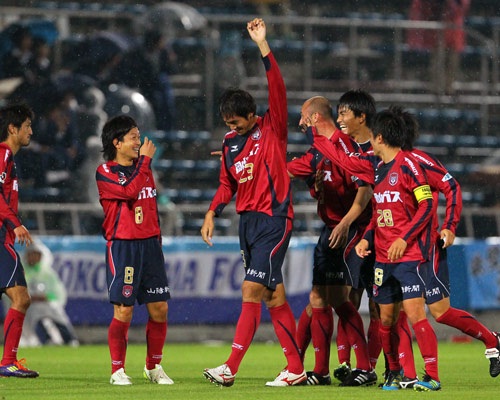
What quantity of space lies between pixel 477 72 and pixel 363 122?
31.0 ft

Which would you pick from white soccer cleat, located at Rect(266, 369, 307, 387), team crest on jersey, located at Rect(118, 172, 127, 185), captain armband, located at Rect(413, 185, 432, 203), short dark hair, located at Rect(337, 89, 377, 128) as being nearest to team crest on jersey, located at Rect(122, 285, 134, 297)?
team crest on jersey, located at Rect(118, 172, 127, 185)

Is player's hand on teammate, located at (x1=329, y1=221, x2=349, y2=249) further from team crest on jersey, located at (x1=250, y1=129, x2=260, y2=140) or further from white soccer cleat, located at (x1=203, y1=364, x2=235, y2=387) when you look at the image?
white soccer cleat, located at (x1=203, y1=364, x2=235, y2=387)

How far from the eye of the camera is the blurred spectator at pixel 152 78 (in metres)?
15.0

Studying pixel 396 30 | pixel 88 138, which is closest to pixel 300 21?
pixel 396 30

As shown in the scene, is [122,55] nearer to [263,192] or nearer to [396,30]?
[396,30]

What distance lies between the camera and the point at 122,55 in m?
15.3

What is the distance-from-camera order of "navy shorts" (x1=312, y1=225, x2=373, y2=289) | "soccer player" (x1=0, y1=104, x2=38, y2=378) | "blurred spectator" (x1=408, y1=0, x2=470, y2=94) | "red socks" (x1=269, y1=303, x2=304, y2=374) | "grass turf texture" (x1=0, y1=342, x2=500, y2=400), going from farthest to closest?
"blurred spectator" (x1=408, y1=0, x2=470, y2=94)
"soccer player" (x1=0, y1=104, x2=38, y2=378)
"navy shorts" (x1=312, y1=225, x2=373, y2=289)
"red socks" (x1=269, y1=303, x2=304, y2=374)
"grass turf texture" (x1=0, y1=342, x2=500, y2=400)

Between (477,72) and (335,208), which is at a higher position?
(477,72)

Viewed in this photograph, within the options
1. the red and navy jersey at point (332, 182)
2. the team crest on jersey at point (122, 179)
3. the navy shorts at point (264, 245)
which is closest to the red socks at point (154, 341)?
the navy shorts at point (264, 245)

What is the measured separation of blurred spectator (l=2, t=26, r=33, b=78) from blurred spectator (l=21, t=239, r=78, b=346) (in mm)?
2942

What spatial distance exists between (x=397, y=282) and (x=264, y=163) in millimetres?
1228

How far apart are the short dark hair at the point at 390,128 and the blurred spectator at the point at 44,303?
20.5 feet

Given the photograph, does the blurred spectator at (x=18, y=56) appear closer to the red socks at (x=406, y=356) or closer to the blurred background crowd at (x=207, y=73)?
the blurred background crowd at (x=207, y=73)

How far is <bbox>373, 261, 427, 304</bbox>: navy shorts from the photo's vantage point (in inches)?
289
